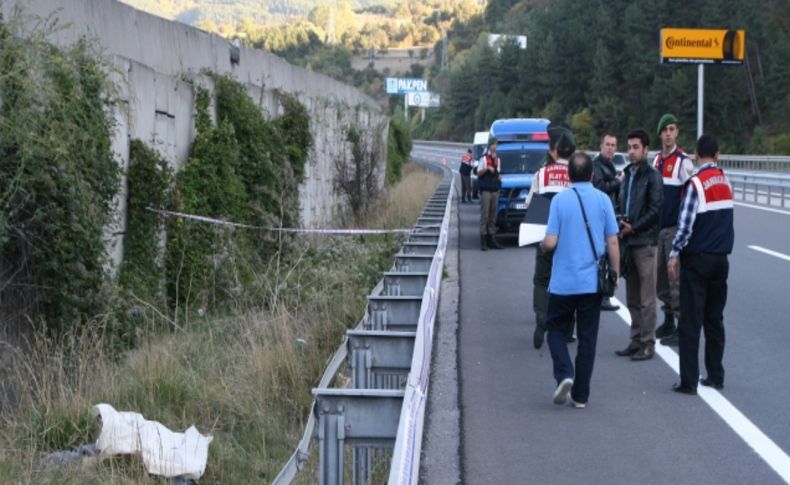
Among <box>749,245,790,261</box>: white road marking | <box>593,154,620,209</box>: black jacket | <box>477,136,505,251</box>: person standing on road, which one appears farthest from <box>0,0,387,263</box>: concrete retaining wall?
<box>749,245,790,261</box>: white road marking

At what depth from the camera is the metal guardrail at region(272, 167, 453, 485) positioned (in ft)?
16.8

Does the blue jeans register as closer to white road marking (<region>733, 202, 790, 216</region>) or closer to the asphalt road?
the asphalt road

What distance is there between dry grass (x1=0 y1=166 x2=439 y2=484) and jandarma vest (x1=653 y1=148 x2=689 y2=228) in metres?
3.20

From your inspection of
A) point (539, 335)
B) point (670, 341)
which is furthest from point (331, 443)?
point (670, 341)

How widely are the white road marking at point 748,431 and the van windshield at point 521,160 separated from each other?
519 inches

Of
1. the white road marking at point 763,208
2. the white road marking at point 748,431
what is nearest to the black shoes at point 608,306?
the white road marking at point 748,431

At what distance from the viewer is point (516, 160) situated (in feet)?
77.6

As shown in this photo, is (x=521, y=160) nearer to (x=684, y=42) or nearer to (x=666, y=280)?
(x=666, y=280)

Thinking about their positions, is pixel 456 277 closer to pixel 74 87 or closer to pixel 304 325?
pixel 304 325

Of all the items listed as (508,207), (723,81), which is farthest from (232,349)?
(723,81)

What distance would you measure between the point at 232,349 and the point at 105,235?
1.81m

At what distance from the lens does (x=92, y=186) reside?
398 inches

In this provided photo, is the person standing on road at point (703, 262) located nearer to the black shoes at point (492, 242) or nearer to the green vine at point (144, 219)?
the green vine at point (144, 219)

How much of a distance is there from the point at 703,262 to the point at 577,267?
3.95 ft
